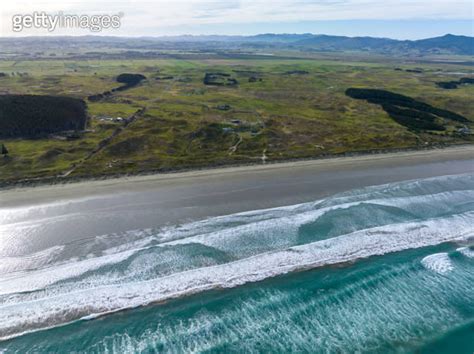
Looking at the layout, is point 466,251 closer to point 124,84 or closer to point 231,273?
point 231,273

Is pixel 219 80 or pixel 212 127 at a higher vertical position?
pixel 219 80

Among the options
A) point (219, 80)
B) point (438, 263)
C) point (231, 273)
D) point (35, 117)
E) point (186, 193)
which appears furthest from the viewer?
point (219, 80)

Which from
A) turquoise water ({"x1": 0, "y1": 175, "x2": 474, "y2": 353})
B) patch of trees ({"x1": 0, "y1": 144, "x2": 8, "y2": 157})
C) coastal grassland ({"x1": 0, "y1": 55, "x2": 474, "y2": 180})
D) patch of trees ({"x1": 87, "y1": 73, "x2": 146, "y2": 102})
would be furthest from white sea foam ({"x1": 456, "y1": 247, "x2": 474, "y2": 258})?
patch of trees ({"x1": 87, "y1": 73, "x2": 146, "y2": 102})

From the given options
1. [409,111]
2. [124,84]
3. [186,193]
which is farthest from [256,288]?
[124,84]

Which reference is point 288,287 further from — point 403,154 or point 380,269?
point 403,154

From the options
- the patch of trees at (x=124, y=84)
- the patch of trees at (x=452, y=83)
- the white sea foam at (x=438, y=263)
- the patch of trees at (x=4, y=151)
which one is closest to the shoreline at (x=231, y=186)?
the patch of trees at (x=4, y=151)

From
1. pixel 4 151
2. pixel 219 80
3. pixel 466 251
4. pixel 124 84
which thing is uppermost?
pixel 219 80

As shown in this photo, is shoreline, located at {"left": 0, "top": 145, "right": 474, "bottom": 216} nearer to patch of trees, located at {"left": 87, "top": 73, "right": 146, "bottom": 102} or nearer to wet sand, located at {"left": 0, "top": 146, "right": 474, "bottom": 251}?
wet sand, located at {"left": 0, "top": 146, "right": 474, "bottom": 251}
